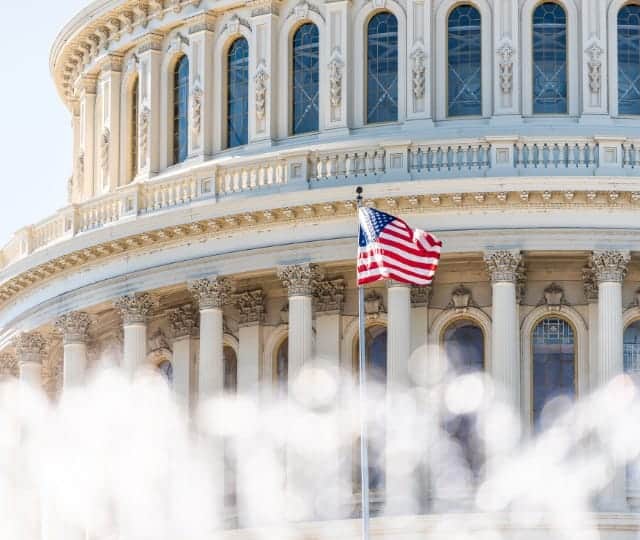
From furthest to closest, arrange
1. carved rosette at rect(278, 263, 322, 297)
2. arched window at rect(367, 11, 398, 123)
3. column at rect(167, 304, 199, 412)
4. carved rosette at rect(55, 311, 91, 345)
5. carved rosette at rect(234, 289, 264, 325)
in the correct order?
carved rosette at rect(55, 311, 91, 345) → column at rect(167, 304, 199, 412) → arched window at rect(367, 11, 398, 123) → carved rosette at rect(234, 289, 264, 325) → carved rosette at rect(278, 263, 322, 297)

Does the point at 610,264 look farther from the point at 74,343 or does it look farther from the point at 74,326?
the point at 74,343

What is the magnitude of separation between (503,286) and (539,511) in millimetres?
5153

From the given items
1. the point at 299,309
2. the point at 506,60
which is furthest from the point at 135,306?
the point at 506,60

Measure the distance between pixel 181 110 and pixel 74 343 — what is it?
21.6ft

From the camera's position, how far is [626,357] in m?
70.5

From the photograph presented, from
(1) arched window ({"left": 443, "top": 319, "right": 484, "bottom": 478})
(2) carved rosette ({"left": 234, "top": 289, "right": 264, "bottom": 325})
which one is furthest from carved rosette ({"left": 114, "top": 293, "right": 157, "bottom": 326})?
(1) arched window ({"left": 443, "top": 319, "right": 484, "bottom": 478})

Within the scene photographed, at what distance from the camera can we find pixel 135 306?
7369 cm

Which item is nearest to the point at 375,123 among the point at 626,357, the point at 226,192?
the point at 226,192

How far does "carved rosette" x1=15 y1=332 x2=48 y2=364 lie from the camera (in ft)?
256

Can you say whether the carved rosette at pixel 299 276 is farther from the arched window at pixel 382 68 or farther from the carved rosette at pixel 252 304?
the arched window at pixel 382 68

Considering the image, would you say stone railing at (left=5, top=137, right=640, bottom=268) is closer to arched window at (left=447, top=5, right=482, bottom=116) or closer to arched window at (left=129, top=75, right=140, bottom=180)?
arched window at (left=447, top=5, right=482, bottom=116)

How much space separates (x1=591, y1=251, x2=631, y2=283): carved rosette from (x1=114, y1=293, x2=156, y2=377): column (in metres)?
11.5

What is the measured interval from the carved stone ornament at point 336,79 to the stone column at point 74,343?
8320 millimetres

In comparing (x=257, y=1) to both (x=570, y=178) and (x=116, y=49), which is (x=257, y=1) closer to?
(x=116, y=49)
